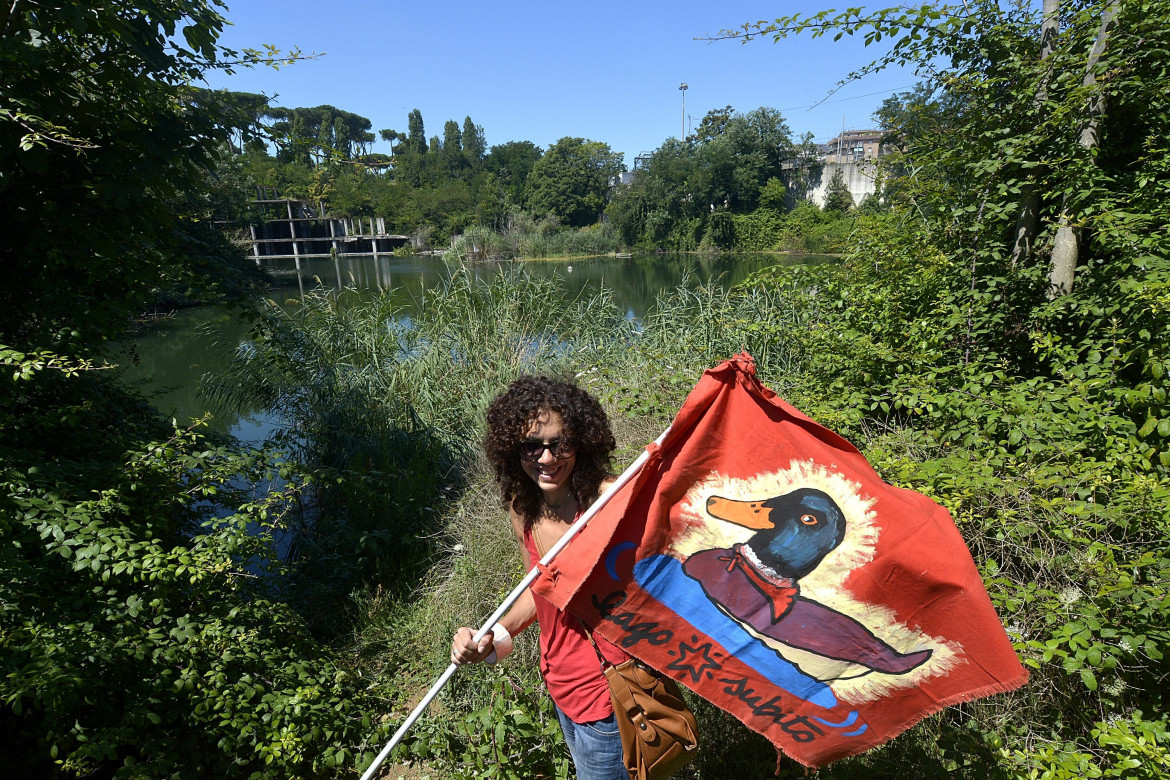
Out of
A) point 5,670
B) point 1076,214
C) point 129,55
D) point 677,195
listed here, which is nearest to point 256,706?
point 5,670

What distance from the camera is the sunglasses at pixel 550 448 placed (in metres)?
1.95

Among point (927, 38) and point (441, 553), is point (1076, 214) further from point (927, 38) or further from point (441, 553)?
point (441, 553)

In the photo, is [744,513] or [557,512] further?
[557,512]

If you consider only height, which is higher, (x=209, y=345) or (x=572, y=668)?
(x=572, y=668)

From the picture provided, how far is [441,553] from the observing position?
4.52 metres

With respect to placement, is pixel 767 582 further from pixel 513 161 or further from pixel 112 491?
pixel 513 161

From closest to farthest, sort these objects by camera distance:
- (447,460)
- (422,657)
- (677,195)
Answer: (422,657) → (447,460) → (677,195)

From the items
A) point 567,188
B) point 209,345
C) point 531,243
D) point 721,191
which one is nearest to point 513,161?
point 567,188

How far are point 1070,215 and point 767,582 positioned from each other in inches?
132

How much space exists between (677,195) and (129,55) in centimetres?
5312

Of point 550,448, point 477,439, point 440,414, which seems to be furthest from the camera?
point 440,414

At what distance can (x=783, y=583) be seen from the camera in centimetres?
171

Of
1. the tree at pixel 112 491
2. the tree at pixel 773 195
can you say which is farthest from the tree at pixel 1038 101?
the tree at pixel 773 195

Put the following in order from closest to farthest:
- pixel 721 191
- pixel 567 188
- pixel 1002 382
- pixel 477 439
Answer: pixel 1002 382
pixel 477 439
pixel 721 191
pixel 567 188
